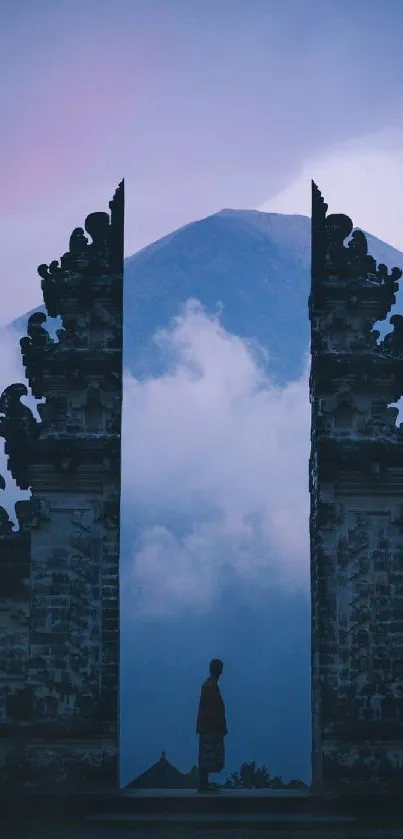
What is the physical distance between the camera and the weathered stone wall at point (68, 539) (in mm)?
15539

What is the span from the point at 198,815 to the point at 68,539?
4.15 m

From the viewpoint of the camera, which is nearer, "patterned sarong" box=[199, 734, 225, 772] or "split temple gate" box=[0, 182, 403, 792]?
"patterned sarong" box=[199, 734, 225, 772]

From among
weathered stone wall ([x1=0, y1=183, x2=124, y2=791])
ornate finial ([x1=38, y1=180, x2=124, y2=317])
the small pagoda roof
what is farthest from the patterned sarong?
the small pagoda roof

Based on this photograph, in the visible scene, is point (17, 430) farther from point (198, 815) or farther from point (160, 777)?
point (160, 777)

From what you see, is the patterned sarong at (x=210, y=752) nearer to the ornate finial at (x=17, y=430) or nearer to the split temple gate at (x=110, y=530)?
the split temple gate at (x=110, y=530)

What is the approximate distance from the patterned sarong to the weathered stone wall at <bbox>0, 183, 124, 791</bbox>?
1169 millimetres

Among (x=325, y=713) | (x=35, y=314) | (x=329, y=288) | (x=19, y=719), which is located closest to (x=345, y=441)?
(x=329, y=288)

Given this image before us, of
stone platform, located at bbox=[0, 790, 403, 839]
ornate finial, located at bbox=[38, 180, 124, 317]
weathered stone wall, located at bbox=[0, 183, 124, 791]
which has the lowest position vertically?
stone platform, located at bbox=[0, 790, 403, 839]

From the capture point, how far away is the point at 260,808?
1439 centimetres

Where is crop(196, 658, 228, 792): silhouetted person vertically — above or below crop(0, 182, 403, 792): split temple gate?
below

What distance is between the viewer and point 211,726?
1521 cm

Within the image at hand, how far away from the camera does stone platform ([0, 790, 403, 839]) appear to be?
1377cm

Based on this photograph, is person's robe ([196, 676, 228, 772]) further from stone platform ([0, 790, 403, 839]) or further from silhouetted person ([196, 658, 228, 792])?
stone platform ([0, 790, 403, 839])

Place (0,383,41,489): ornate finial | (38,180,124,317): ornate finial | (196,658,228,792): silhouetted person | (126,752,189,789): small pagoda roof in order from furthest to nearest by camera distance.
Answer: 1. (126,752,189,789): small pagoda roof
2. (38,180,124,317): ornate finial
3. (0,383,41,489): ornate finial
4. (196,658,228,792): silhouetted person
